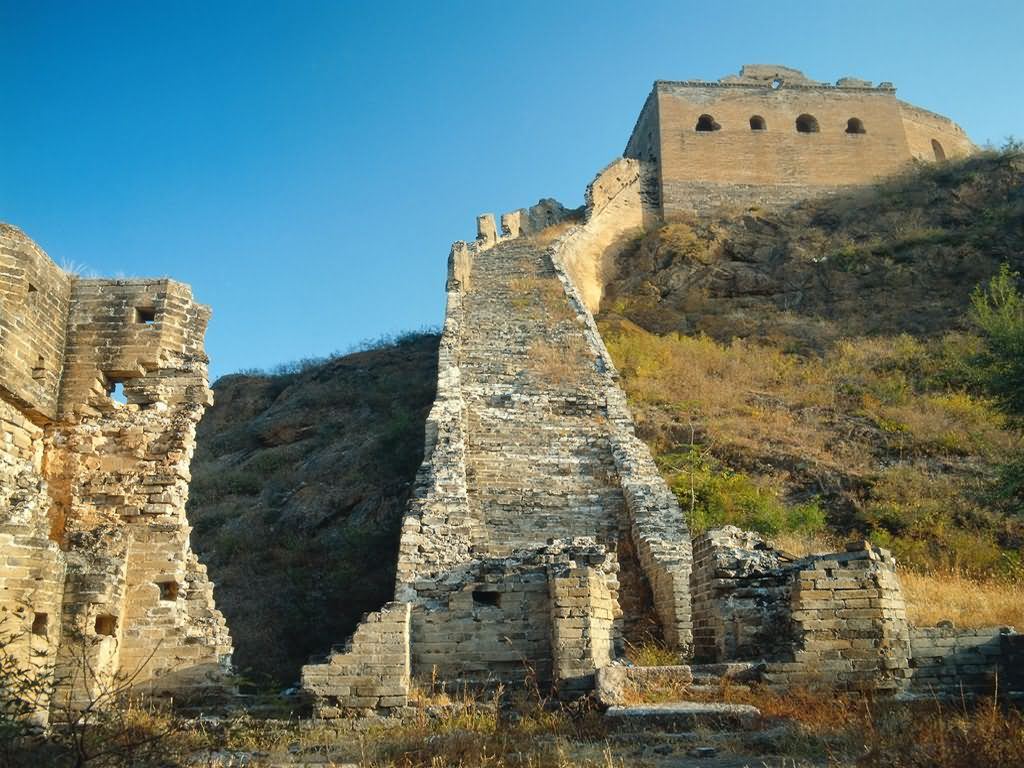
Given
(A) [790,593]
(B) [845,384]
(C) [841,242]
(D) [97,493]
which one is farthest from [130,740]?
(C) [841,242]

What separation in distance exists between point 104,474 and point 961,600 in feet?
34.8

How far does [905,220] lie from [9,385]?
30479mm

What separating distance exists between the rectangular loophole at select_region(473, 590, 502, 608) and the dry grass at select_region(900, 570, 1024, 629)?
4779 millimetres

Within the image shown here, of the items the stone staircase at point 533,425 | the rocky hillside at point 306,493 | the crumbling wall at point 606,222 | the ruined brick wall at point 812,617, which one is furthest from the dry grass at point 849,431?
the rocky hillside at point 306,493

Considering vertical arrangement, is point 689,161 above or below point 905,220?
above

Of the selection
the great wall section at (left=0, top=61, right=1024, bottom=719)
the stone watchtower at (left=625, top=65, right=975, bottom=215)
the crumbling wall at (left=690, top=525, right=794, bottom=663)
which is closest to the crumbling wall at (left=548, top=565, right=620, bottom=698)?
the great wall section at (left=0, top=61, right=1024, bottom=719)

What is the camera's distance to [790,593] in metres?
8.84

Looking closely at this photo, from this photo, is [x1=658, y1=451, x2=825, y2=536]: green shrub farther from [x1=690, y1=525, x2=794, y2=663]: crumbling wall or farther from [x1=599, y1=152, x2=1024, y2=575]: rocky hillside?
[x1=690, y1=525, x2=794, y2=663]: crumbling wall

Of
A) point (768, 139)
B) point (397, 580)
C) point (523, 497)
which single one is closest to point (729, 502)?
point (523, 497)

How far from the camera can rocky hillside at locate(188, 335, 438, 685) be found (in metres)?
13.9

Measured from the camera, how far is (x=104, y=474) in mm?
9477

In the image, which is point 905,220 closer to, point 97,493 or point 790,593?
point 790,593

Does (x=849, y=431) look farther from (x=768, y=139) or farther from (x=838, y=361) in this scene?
(x=768, y=139)

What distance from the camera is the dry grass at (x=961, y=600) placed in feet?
34.7
